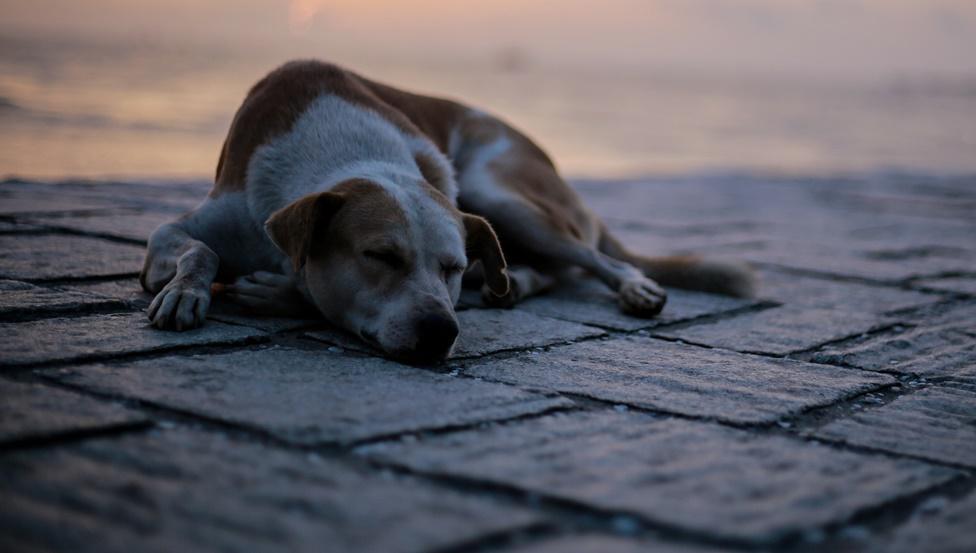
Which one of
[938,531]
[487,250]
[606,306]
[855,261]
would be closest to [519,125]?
[855,261]

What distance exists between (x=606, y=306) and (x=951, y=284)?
1.93 metres

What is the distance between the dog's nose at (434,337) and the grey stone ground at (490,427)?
66mm

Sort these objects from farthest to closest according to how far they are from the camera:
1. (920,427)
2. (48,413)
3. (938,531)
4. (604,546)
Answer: (920,427), (48,413), (938,531), (604,546)

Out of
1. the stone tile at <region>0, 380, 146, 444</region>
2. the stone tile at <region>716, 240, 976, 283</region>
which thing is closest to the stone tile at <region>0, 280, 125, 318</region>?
the stone tile at <region>0, 380, 146, 444</region>

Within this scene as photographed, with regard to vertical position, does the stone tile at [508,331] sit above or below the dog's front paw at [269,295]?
below

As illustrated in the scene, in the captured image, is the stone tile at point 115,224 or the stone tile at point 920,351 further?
the stone tile at point 115,224

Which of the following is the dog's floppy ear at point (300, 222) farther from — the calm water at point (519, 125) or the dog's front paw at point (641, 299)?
the calm water at point (519, 125)

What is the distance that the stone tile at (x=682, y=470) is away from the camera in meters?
1.86

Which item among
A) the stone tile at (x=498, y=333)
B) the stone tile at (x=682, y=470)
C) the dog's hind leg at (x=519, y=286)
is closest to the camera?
the stone tile at (x=682, y=470)

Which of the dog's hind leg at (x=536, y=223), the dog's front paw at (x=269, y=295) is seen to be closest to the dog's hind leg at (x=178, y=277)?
the dog's front paw at (x=269, y=295)

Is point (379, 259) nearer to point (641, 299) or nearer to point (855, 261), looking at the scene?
point (641, 299)

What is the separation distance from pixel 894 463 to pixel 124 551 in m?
1.56

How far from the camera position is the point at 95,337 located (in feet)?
9.08

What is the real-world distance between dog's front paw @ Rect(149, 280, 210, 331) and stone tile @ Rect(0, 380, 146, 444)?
0.71 meters
